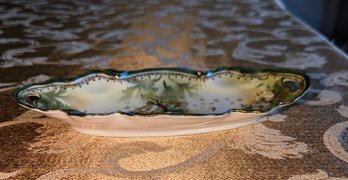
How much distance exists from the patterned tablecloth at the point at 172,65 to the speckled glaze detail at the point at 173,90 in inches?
1.3

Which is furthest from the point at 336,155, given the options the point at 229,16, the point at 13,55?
the point at 229,16

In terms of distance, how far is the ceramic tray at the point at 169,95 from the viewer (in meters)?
0.43

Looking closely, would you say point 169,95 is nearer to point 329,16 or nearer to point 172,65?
point 172,65

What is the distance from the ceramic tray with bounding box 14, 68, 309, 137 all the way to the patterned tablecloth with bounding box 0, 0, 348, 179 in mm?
17

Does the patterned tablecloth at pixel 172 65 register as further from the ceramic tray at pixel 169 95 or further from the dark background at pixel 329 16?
the dark background at pixel 329 16

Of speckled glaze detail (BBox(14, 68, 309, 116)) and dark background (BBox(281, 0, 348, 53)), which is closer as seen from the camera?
speckled glaze detail (BBox(14, 68, 309, 116))

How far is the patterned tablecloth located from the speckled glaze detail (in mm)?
33

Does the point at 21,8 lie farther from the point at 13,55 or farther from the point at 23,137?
the point at 23,137

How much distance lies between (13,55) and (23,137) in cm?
44

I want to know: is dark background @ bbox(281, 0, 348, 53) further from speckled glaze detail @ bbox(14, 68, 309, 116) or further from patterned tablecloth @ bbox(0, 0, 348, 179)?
speckled glaze detail @ bbox(14, 68, 309, 116)

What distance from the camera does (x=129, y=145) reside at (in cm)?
42

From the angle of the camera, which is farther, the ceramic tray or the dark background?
the dark background

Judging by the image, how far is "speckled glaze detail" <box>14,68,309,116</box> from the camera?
1.57 feet

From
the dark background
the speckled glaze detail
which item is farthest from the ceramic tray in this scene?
the dark background
